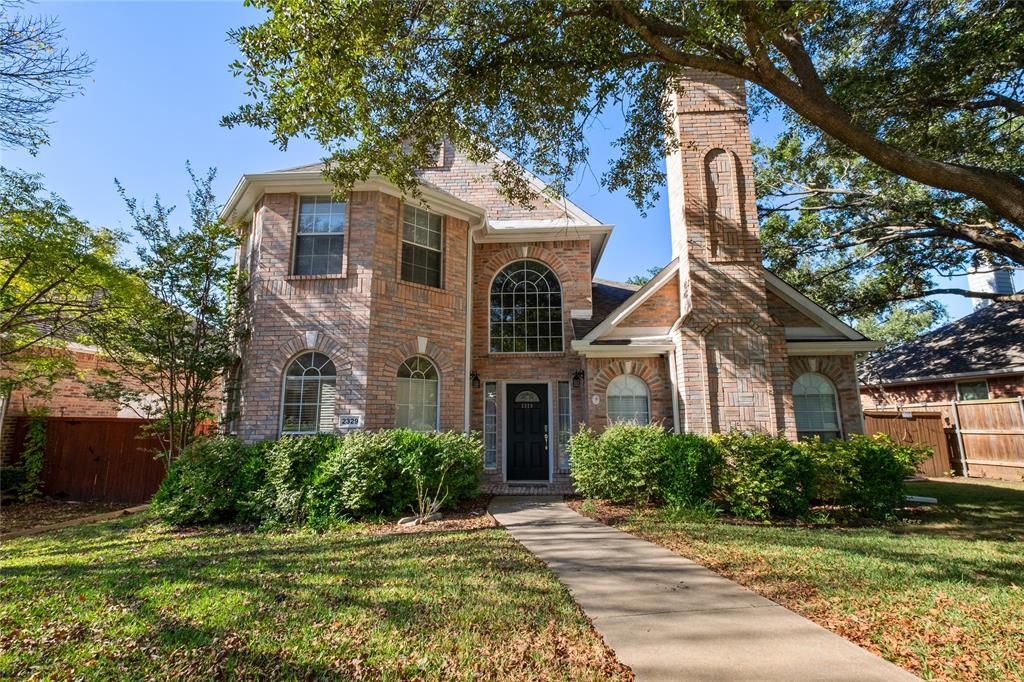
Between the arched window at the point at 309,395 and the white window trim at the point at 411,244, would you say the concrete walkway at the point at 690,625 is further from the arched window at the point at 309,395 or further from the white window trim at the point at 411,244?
the white window trim at the point at 411,244

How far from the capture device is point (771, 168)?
14.7 m

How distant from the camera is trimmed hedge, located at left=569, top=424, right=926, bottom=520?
295 inches

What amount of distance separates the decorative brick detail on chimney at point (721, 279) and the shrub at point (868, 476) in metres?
1.47

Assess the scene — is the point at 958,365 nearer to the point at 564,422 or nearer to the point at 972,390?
the point at 972,390

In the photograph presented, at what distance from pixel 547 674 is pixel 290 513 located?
19.0ft

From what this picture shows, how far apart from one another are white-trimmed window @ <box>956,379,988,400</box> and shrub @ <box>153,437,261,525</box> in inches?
775

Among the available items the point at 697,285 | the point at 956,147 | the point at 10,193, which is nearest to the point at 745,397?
the point at 697,285

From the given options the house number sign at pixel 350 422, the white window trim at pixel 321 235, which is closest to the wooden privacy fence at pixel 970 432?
the house number sign at pixel 350 422

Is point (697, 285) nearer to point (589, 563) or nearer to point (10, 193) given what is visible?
point (589, 563)

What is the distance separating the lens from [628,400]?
10.3 metres

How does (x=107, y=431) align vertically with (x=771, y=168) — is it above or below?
below

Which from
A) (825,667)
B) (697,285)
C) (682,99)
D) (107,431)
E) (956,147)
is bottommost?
(825,667)

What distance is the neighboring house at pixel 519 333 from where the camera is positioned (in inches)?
362

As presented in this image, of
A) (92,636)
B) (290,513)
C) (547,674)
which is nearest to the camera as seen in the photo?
(547,674)
